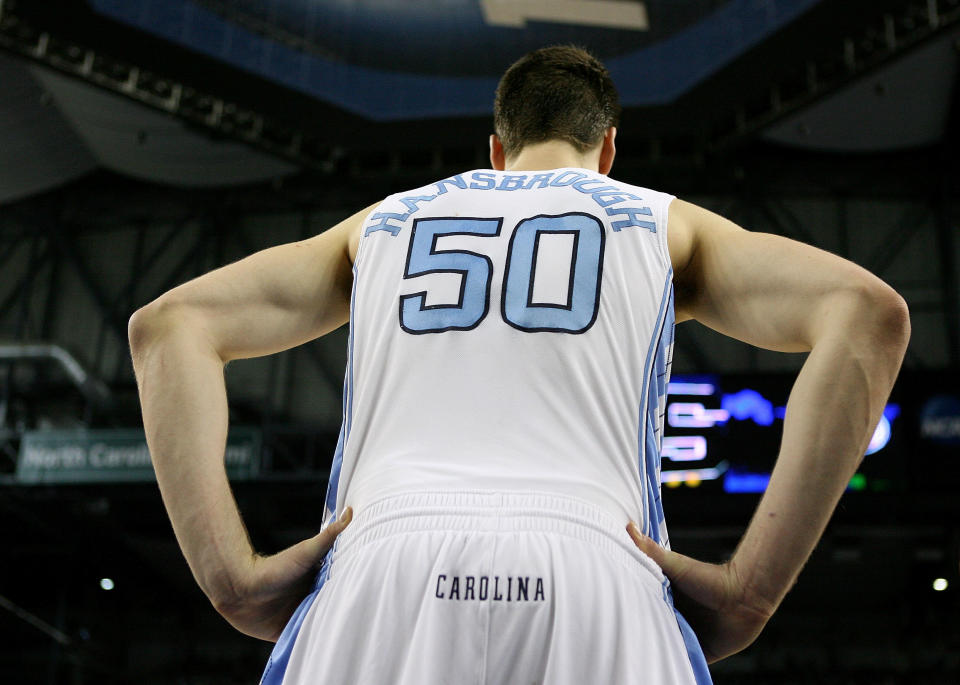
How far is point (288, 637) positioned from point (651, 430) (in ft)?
Result: 1.79

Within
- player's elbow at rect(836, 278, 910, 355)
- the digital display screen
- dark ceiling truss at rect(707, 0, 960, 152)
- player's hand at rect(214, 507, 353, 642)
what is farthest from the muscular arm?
dark ceiling truss at rect(707, 0, 960, 152)

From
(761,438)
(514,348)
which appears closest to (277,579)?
(514,348)

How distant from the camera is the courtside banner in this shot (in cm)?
1223

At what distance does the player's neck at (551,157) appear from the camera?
5.63ft

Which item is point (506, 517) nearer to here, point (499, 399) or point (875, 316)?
point (499, 399)

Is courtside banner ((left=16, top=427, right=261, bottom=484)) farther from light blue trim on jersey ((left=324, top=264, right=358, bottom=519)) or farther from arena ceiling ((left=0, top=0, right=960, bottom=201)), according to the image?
light blue trim on jersey ((left=324, top=264, right=358, bottom=519))

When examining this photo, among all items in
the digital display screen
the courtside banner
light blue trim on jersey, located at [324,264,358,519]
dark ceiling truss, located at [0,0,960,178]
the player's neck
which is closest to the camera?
light blue trim on jersey, located at [324,264,358,519]

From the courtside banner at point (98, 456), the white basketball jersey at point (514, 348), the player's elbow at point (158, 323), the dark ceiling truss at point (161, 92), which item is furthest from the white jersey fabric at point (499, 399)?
the courtside banner at point (98, 456)

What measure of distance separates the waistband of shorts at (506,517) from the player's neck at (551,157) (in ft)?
2.10

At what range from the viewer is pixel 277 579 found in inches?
53.7

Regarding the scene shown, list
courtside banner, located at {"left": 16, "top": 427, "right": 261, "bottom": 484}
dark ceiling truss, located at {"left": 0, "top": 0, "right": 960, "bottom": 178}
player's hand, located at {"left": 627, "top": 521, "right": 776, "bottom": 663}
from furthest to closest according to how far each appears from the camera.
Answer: courtside banner, located at {"left": 16, "top": 427, "right": 261, "bottom": 484} < dark ceiling truss, located at {"left": 0, "top": 0, "right": 960, "bottom": 178} < player's hand, located at {"left": 627, "top": 521, "right": 776, "bottom": 663}

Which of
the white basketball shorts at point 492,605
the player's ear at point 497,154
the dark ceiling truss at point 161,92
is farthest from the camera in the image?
the dark ceiling truss at point 161,92

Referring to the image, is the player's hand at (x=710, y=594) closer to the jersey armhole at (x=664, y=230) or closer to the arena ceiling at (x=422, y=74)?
the jersey armhole at (x=664, y=230)

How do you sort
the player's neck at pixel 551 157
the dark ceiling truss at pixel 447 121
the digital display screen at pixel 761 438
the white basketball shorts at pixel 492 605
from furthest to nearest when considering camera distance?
1. the dark ceiling truss at pixel 447 121
2. the digital display screen at pixel 761 438
3. the player's neck at pixel 551 157
4. the white basketball shorts at pixel 492 605
